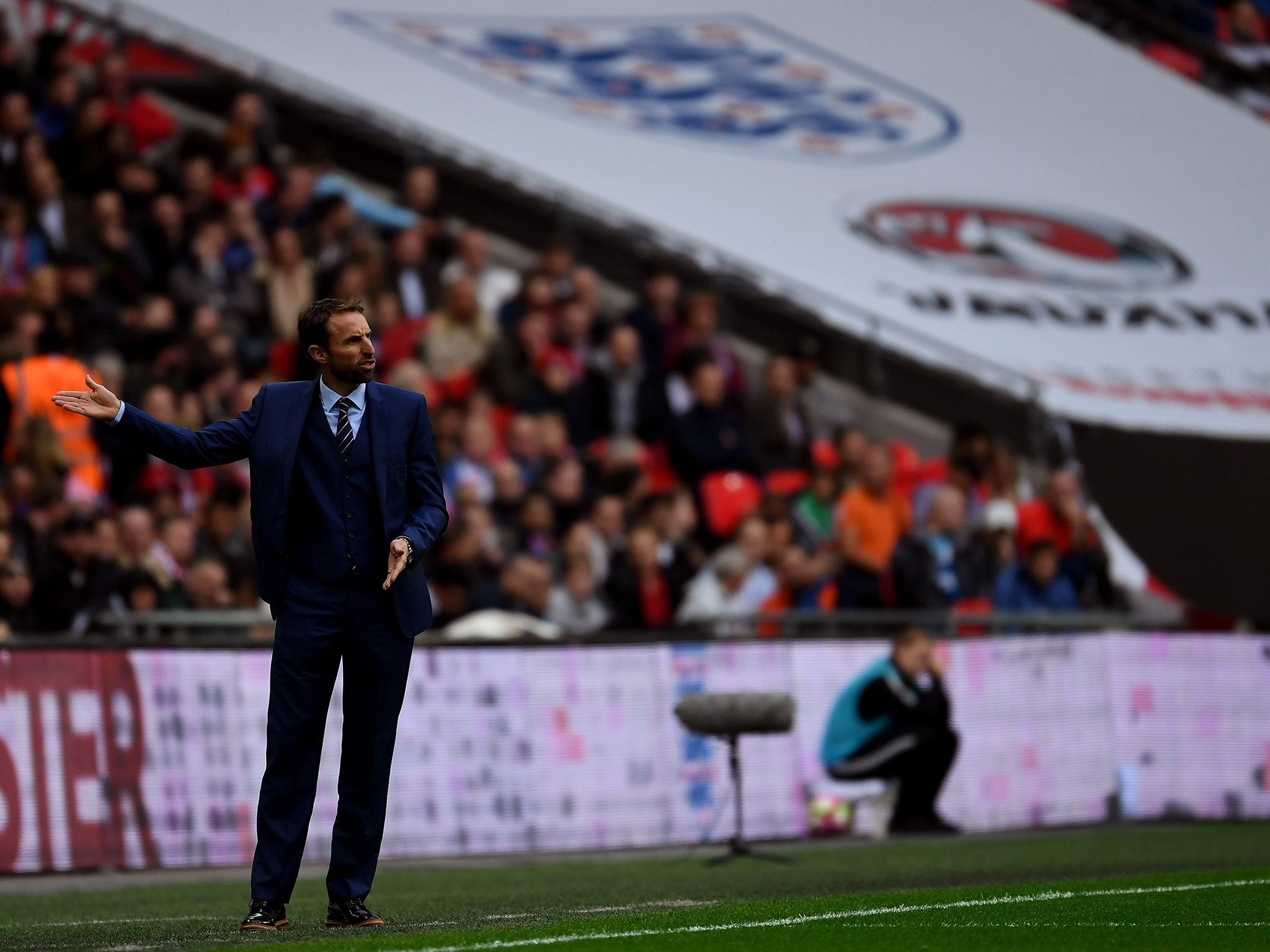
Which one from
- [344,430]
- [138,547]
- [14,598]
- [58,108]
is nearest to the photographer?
[344,430]

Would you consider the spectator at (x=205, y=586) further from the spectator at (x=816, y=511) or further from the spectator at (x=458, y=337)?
the spectator at (x=816, y=511)

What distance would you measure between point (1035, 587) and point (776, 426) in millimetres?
2905

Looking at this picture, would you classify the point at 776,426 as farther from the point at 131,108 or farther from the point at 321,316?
the point at 321,316

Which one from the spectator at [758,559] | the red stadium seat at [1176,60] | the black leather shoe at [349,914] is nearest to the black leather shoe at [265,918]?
the black leather shoe at [349,914]

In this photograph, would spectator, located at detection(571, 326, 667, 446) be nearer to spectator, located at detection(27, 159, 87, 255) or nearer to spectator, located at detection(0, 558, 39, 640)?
spectator, located at detection(27, 159, 87, 255)

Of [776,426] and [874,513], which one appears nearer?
[874,513]

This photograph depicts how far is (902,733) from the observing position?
1462 centimetres

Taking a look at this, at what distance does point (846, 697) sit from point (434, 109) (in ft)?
23.1

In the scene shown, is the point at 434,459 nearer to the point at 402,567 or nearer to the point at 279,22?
the point at 402,567

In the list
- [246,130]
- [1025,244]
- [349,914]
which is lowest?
[349,914]

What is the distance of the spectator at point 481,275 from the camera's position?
17.7 m

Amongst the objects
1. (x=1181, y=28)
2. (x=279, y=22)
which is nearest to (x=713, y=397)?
(x=279, y=22)

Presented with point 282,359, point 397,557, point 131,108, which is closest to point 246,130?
point 131,108

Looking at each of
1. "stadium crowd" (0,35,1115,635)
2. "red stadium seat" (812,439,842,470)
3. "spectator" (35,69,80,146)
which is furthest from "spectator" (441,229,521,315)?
"spectator" (35,69,80,146)
